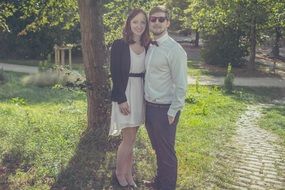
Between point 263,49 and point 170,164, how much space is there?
32.0 m

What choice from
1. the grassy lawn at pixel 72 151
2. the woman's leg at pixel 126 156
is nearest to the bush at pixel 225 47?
the grassy lawn at pixel 72 151

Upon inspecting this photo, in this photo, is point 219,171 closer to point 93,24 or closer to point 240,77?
point 93,24

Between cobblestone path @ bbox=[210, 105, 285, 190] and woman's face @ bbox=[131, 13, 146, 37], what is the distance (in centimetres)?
207

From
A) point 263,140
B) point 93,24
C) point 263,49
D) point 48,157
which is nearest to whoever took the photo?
point 48,157

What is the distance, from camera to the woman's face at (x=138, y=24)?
4.11 metres

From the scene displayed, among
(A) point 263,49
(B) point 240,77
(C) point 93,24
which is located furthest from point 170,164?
(A) point 263,49

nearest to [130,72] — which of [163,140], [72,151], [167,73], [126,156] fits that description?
[167,73]

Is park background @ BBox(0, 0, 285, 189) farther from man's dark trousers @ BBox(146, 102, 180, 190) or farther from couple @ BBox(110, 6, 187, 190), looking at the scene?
couple @ BBox(110, 6, 187, 190)

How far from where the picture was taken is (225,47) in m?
21.9

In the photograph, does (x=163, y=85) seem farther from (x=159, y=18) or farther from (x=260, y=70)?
(x=260, y=70)

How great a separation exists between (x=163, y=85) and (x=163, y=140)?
0.53m

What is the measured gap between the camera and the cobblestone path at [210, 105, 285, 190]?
523 centimetres

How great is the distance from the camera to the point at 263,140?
25.7 ft

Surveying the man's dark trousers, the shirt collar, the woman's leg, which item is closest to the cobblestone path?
the man's dark trousers
